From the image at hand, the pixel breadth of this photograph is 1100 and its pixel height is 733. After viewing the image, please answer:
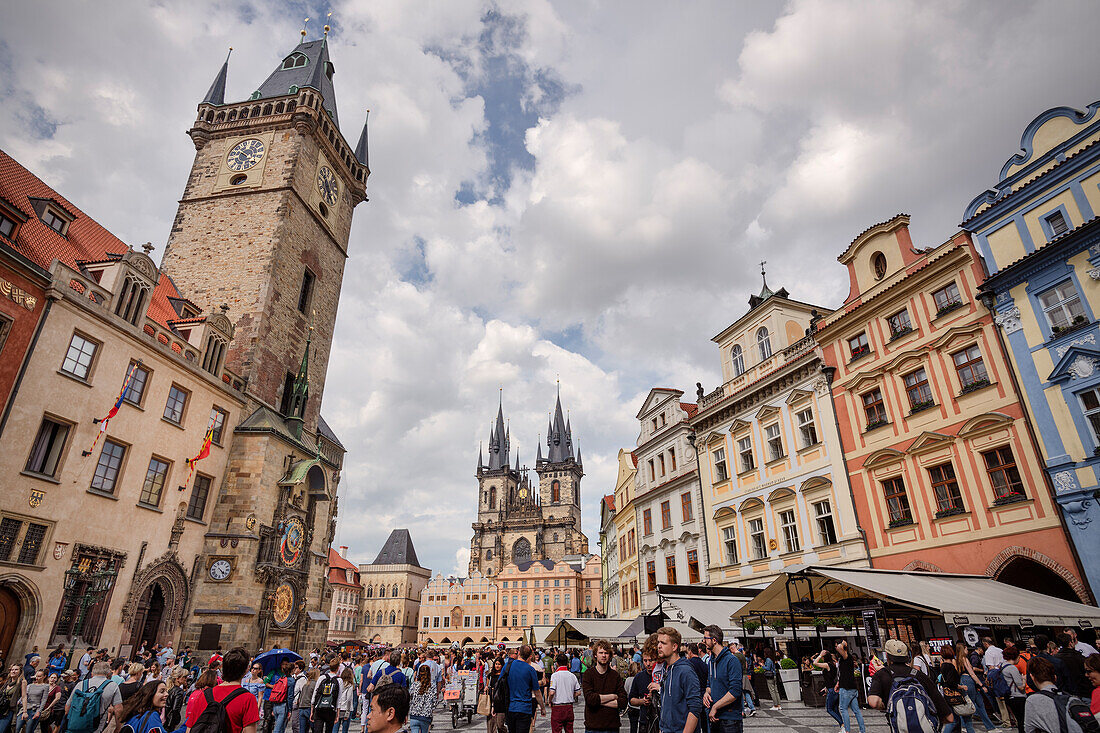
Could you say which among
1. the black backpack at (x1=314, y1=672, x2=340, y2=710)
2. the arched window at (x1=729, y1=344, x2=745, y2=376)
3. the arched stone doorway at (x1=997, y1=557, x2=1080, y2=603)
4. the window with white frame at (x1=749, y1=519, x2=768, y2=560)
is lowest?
the black backpack at (x1=314, y1=672, x2=340, y2=710)

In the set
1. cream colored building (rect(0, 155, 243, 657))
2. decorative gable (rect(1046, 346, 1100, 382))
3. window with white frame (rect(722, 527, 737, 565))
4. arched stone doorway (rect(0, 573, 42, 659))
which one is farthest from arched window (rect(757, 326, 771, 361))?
arched stone doorway (rect(0, 573, 42, 659))

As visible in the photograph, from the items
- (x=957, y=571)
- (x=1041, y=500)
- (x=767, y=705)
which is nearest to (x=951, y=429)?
(x=1041, y=500)

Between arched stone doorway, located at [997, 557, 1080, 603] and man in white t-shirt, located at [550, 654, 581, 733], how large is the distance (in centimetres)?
1288

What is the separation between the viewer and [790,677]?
1594 cm

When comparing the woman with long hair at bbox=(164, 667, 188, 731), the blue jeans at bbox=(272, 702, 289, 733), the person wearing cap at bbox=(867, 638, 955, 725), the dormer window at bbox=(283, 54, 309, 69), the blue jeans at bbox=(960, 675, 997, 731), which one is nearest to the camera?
the person wearing cap at bbox=(867, 638, 955, 725)

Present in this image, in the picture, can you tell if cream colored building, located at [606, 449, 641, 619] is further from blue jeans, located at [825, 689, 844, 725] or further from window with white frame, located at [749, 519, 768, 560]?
blue jeans, located at [825, 689, 844, 725]

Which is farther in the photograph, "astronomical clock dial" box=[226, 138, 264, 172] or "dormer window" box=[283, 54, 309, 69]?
"dormer window" box=[283, 54, 309, 69]

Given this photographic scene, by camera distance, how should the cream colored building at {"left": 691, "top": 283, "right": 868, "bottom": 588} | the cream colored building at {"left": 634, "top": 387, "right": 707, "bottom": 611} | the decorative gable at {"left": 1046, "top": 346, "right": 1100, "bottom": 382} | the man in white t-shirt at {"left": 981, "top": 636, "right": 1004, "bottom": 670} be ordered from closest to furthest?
the man in white t-shirt at {"left": 981, "top": 636, "right": 1004, "bottom": 670} < the decorative gable at {"left": 1046, "top": 346, "right": 1100, "bottom": 382} < the cream colored building at {"left": 691, "top": 283, "right": 868, "bottom": 588} < the cream colored building at {"left": 634, "top": 387, "right": 707, "bottom": 611}

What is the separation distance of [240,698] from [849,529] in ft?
60.6

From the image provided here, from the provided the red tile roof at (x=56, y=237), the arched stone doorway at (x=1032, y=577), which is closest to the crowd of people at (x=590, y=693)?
the arched stone doorway at (x=1032, y=577)

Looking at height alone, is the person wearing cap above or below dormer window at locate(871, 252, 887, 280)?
below

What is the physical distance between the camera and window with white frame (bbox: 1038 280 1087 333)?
14023 mm

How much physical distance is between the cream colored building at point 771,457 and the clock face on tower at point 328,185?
70.2ft

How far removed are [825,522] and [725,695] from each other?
16.3 m
